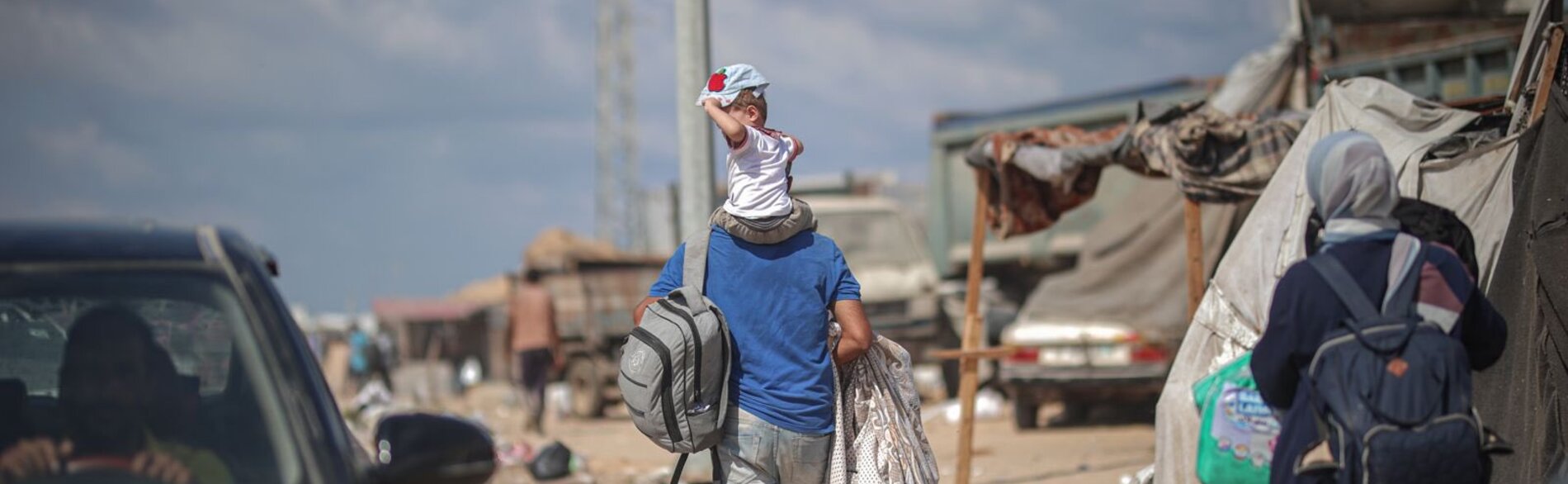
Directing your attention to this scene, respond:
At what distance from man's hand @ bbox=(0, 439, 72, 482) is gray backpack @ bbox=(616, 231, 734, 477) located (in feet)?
4.74

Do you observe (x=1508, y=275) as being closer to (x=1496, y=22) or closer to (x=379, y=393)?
(x=1496, y=22)

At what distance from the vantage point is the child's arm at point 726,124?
3.99m

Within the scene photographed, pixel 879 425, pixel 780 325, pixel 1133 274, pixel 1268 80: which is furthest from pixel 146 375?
pixel 1133 274

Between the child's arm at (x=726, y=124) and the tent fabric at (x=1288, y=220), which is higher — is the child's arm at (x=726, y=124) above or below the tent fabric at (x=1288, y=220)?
above

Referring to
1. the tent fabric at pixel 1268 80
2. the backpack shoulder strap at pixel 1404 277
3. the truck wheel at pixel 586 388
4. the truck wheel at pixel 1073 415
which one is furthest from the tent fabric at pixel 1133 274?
the backpack shoulder strap at pixel 1404 277

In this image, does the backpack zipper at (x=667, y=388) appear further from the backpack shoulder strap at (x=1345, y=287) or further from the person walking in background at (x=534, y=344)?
the person walking in background at (x=534, y=344)

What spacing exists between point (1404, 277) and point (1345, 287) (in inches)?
5.2

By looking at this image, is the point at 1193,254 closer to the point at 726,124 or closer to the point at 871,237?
the point at 726,124

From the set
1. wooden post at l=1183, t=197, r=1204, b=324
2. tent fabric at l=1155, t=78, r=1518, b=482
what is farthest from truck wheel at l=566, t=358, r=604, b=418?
tent fabric at l=1155, t=78, r=1518, b=482

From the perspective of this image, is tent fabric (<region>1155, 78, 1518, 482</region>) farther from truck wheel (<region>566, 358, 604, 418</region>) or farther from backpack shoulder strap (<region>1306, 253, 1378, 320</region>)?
truck wheel (<region>566, 358, 604, 418</region>)

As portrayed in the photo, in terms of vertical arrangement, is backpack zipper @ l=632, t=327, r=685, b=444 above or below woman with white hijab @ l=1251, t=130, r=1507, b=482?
below

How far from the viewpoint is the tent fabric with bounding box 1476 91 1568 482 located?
4.84m

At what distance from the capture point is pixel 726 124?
13.1 ft

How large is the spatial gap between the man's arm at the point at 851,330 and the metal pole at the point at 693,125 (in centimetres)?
469
